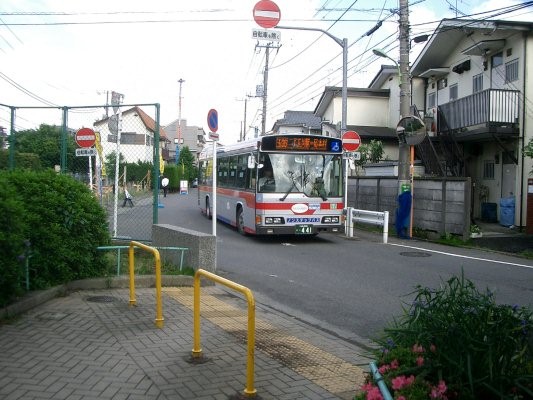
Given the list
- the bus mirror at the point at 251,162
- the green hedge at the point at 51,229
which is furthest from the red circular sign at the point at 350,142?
the green hedge at the point at 51,229

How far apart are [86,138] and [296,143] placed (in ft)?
18.9

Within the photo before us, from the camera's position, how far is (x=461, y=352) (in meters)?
2.89

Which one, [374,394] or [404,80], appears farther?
[404,80]

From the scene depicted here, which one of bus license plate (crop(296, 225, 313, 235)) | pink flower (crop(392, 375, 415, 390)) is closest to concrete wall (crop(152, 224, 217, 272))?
bus license plate (crop(296, 225, 313, 235))

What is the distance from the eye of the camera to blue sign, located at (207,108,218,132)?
10359 mm

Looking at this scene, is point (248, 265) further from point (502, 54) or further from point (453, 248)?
point (502, 54)

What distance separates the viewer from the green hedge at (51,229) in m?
6.20

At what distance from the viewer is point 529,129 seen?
19.2 meters

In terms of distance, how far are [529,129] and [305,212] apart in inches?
399

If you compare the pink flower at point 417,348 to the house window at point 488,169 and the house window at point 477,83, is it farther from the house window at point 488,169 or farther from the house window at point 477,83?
the house window at point 477,83

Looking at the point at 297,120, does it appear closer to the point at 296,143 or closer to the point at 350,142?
the point at 350,142

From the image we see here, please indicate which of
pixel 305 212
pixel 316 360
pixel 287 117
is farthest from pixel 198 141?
pixel 316 360

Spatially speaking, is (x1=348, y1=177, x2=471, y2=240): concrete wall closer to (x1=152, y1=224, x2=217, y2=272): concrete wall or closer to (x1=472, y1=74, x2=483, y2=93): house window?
(x1=472, y1=74, x2=483, y2=93): house window

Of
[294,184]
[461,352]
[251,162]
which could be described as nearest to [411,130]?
[294,184]
